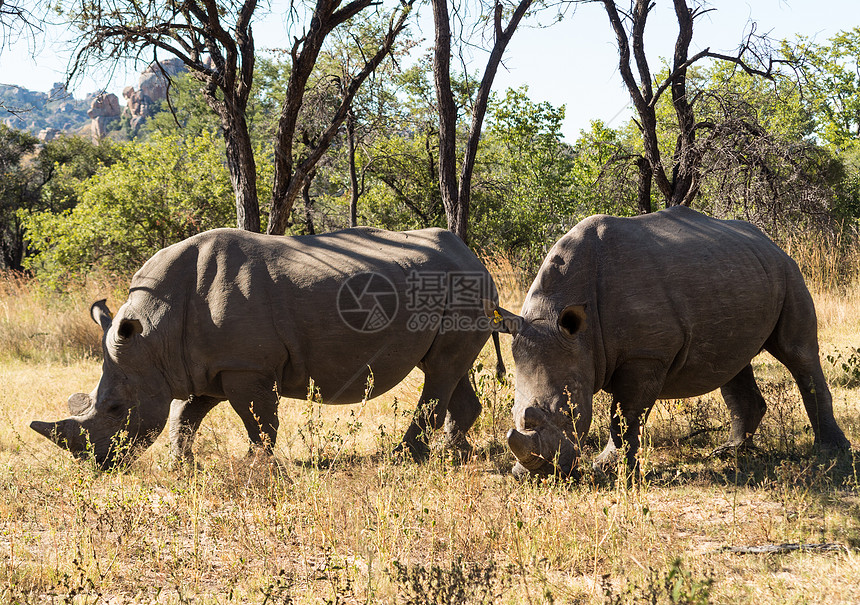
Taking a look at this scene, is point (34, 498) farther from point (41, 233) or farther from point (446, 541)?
point (41, 233)

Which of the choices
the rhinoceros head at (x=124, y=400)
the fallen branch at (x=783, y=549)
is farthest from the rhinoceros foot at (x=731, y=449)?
the rhinoceros head at (x=124, y=400)

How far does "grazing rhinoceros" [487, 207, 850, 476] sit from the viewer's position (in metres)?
4.75

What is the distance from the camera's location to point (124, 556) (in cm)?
391

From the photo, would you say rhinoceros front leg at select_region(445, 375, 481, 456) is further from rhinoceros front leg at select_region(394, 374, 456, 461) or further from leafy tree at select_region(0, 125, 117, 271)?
leafy tree at select_region(0, 125, 117, 271)

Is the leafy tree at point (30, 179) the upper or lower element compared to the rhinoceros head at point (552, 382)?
upper

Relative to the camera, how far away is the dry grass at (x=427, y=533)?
10.8 ft

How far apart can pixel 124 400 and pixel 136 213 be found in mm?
10507

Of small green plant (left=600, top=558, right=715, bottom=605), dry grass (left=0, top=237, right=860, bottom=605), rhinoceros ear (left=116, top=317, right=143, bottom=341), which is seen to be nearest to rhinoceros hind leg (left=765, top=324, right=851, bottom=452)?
dry grass (left=0, top=237, right=860, bottom=605)

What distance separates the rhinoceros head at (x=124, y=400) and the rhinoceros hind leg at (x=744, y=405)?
4531 millimetres

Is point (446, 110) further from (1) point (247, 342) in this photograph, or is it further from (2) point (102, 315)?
(2) point (102, 315)

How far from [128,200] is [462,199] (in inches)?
360

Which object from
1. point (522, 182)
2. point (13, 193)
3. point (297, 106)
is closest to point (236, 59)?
point (297, 106)

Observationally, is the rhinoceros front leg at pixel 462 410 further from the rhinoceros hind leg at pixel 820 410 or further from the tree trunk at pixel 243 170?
the tree trunk at pixel 243 170

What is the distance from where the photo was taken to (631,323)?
4965 millimetres
